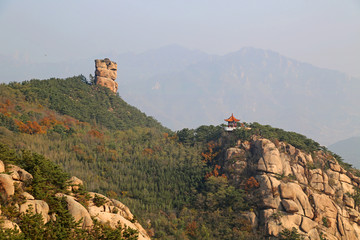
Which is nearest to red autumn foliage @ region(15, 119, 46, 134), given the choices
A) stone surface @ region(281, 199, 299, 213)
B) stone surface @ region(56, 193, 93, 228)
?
stone surface @ region(56, 193, 93, 228)

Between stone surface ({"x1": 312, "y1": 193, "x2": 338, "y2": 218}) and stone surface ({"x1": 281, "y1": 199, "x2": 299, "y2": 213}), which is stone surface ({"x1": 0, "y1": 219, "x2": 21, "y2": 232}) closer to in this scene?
stone surface ({"x1": 281, "y1": 199, "x2": 299, "y2": 213})

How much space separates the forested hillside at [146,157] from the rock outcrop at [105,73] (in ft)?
55.4

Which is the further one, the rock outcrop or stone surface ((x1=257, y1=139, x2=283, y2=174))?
the rock outcrop

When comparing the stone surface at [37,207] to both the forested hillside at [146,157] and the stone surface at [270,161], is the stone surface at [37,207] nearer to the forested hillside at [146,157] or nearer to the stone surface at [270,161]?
the forested hillside at [146,157]

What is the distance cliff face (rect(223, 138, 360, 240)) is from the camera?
4400 cm

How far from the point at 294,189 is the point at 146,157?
26.5 meters

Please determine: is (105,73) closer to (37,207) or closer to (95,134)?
(95,134)

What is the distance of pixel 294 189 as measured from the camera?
46438mm

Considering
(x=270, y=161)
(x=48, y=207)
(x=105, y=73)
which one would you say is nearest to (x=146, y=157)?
(x=270, y=161)

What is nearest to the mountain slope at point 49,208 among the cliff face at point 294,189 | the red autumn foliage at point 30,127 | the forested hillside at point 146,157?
the forested hillside at point 146,157

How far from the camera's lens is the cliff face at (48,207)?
62.2ft

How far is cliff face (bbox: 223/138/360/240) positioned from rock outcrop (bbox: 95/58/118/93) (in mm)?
53855

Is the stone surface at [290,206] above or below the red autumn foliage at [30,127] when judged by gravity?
below

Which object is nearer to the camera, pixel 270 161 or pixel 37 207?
pixel 37 207
